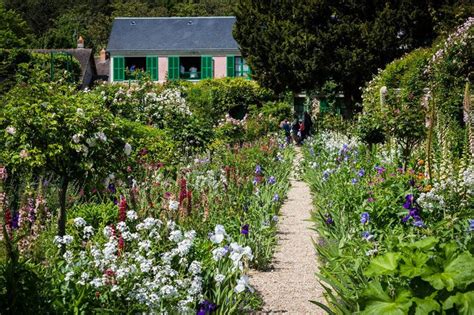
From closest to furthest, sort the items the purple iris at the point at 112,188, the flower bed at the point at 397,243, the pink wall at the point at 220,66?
the flower bed at the point at 397,243 → the purple iris at the point at 112,188 → the pink wall at the point at 220,66

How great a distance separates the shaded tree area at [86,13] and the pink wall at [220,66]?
13.1m

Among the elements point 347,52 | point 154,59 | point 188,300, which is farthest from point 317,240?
point 154,59

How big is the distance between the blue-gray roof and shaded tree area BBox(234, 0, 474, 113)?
10.3 meters

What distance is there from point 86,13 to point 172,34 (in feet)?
77.2

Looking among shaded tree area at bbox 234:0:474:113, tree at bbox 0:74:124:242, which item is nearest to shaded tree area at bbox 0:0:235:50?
shaded tree area at bbox 234:0:474:113

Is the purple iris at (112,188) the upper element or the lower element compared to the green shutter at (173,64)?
lower

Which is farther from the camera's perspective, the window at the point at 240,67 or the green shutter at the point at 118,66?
the green shutter at the point at 118,66

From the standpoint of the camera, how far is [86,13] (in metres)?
57.4

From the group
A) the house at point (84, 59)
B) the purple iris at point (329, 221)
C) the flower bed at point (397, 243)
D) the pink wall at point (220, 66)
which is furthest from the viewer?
the house at point (84, 59)

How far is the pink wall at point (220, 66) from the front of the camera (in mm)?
35750

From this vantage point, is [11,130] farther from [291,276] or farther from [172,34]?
[172,34]

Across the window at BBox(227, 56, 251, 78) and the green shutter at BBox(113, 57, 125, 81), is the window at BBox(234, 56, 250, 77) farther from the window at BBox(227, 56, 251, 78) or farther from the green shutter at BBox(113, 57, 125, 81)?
the green shutter at BBox(113, 57, 125, 81)

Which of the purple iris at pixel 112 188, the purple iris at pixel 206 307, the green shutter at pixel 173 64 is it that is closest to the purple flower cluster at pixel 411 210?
the purple iris at pixel 206 307

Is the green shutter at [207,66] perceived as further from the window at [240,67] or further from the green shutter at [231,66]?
the window at [240,67]
